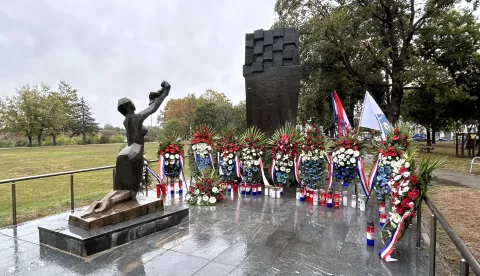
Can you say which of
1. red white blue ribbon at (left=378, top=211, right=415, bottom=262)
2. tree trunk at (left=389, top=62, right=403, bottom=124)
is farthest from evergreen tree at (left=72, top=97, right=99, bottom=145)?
red white blue ribbon at (left=378, top=211, right=415, bottom=262)

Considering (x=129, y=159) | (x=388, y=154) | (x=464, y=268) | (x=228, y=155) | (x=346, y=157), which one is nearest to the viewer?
(x=464, y=268)

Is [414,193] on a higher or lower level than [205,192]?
higher

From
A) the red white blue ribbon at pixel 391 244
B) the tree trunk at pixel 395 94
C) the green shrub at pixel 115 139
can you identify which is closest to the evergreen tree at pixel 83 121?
the green shrub at pixel 115 139

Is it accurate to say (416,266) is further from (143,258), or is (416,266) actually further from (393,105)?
(393,105)

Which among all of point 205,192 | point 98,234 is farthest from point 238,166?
point 98,234

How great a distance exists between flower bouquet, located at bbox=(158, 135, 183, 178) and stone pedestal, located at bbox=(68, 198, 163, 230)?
1787mm

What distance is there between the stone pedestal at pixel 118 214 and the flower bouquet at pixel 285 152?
8.50 feet

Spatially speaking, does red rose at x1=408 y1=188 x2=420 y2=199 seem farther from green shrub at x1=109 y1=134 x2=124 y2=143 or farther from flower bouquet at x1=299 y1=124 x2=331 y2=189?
green shrub at x1=109 y1=134 x2=124 y2=143

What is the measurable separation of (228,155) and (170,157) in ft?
4.12

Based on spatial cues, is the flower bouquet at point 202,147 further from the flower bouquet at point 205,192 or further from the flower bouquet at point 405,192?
the flower bouquet at point 405,192

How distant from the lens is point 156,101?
14.5 feet

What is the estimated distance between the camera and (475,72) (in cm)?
1778

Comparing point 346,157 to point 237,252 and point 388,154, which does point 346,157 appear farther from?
point 237,252

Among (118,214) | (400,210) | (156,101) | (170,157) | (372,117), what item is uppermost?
(156,101)
